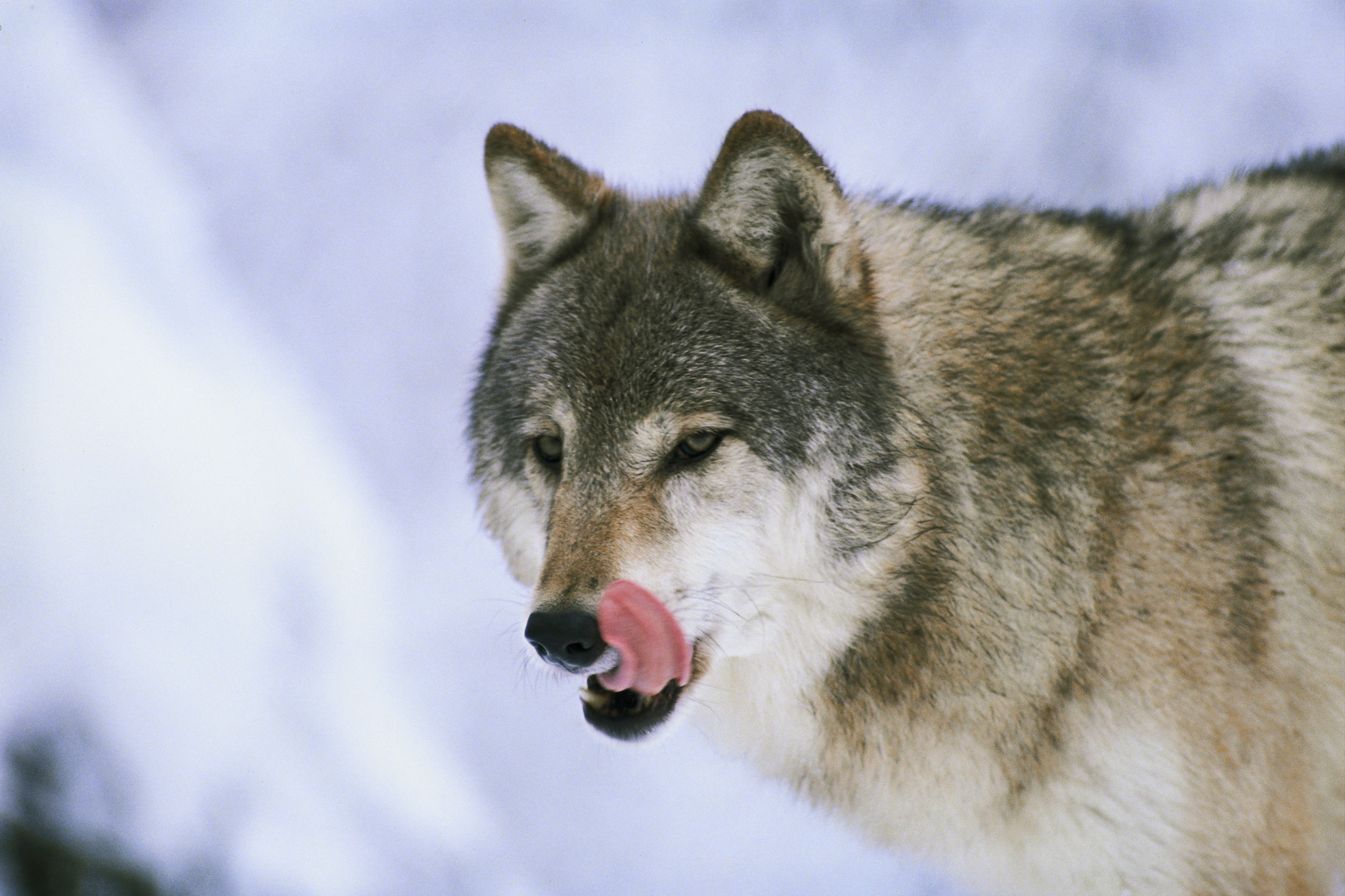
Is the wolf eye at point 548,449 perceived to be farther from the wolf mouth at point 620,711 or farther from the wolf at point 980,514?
the wolf mouth at point 620,711

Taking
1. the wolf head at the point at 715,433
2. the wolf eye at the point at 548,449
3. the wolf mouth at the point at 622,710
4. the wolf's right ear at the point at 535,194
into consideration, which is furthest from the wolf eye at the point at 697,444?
the wolf's right ear at the point at 535,194

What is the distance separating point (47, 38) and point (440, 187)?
1.48 m

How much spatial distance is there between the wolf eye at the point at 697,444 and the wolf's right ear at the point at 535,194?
0.78 m

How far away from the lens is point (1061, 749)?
1.95 metres

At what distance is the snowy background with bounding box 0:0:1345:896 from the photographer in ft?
9.18

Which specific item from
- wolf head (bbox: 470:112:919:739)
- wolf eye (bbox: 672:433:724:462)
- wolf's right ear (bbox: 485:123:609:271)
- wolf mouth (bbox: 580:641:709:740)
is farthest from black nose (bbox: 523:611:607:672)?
wolf's right ear (bbox: 485:123:609:271)

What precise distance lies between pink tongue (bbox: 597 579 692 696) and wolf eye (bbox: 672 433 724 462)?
0.34 meters

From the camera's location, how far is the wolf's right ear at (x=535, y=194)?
7.49 feet

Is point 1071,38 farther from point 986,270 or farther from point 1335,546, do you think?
point 1335,546

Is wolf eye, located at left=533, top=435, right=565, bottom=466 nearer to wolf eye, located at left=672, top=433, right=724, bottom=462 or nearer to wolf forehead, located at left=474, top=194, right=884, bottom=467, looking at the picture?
wolf forehead, located at left=474, top=194, right=884, bottom=467

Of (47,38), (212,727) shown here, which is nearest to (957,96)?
(47,38)

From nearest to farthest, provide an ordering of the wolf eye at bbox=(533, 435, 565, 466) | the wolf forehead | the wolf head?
the wolf head < the wolf forehead < the wolf eye at bbox=(533, 435, 565, 466)

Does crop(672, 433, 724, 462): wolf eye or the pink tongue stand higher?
crop(672, 433, 724, 462): wolf eye

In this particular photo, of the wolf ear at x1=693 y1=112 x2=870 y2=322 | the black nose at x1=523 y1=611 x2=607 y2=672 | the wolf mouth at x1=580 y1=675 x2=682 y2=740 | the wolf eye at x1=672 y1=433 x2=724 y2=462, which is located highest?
the wolf ear at x1=693 y1=112 x2=870 y2=322
